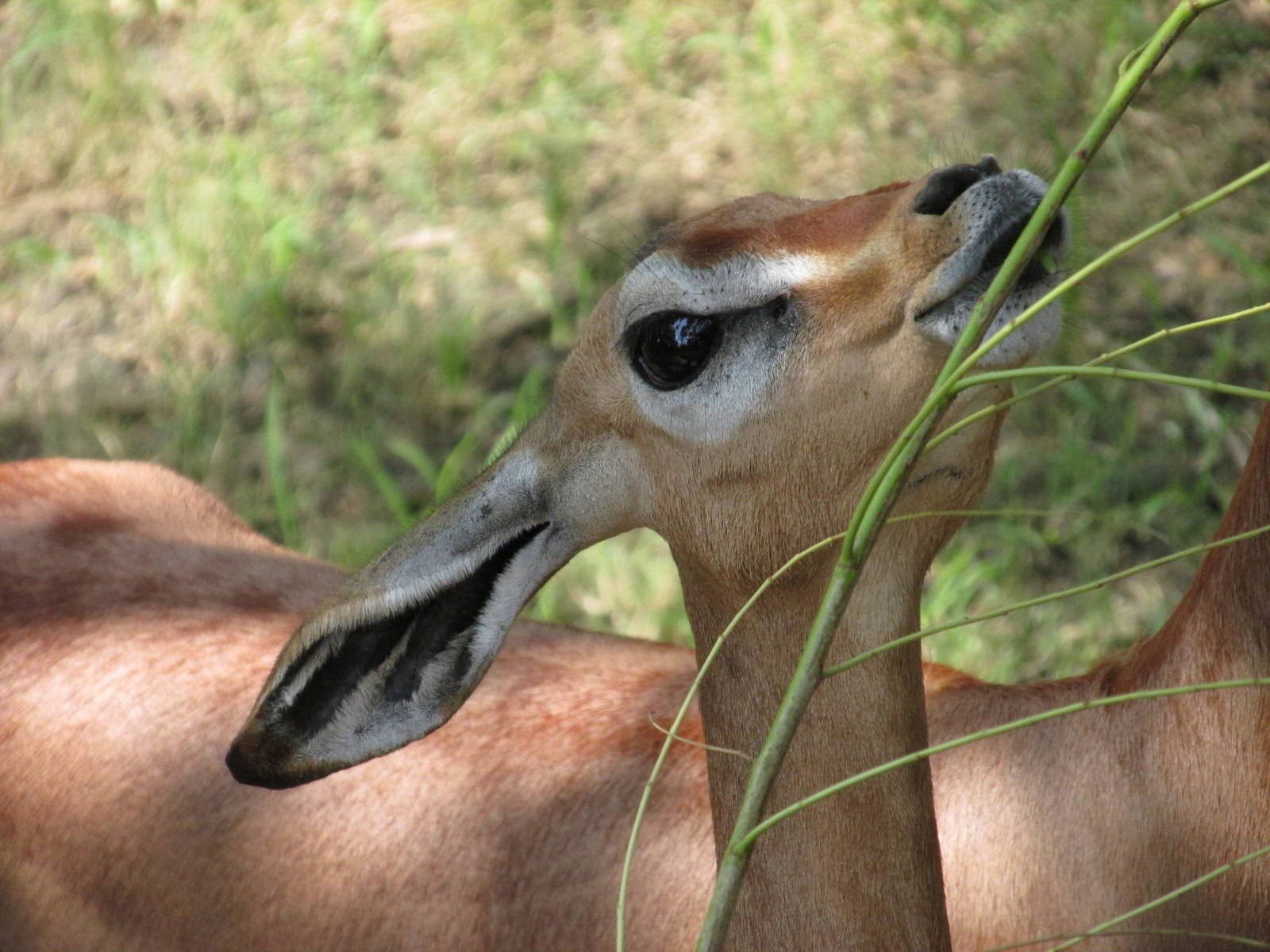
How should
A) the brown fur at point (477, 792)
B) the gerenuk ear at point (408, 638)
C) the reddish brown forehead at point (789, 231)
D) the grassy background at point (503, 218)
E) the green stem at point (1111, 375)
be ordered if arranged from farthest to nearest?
the grassy background at point (503, 218) → the brown fur at point (477, 792) → the gerenuk ear at point (408, 638) → the reddish brown forehead at point (789, 231) → the green stem at point (1111, 375)

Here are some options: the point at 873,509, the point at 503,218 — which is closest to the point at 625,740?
the point at 873,509

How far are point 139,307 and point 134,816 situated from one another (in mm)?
2357

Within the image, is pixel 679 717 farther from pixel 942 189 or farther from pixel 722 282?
A: pixel 942 189

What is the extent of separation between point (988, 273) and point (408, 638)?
3.14 feet

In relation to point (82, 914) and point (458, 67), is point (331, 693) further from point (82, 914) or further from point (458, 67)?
point (458, 67)

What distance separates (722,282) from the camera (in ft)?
6.82

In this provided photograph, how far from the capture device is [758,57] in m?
5.09

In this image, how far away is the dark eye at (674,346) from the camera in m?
2.11

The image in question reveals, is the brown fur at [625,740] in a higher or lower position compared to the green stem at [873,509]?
lower

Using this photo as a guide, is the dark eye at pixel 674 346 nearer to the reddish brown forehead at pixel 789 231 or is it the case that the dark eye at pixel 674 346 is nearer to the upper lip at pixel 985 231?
the reddish brown forehead at pixel 789 231

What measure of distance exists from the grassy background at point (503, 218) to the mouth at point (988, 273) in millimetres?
1793

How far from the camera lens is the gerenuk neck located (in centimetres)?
205

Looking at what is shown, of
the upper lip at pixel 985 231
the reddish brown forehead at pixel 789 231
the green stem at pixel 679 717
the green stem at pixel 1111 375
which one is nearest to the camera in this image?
the green stem at pixel 1111 375

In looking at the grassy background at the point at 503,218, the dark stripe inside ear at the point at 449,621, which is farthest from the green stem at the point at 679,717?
the grassy background at the point at 503,218
